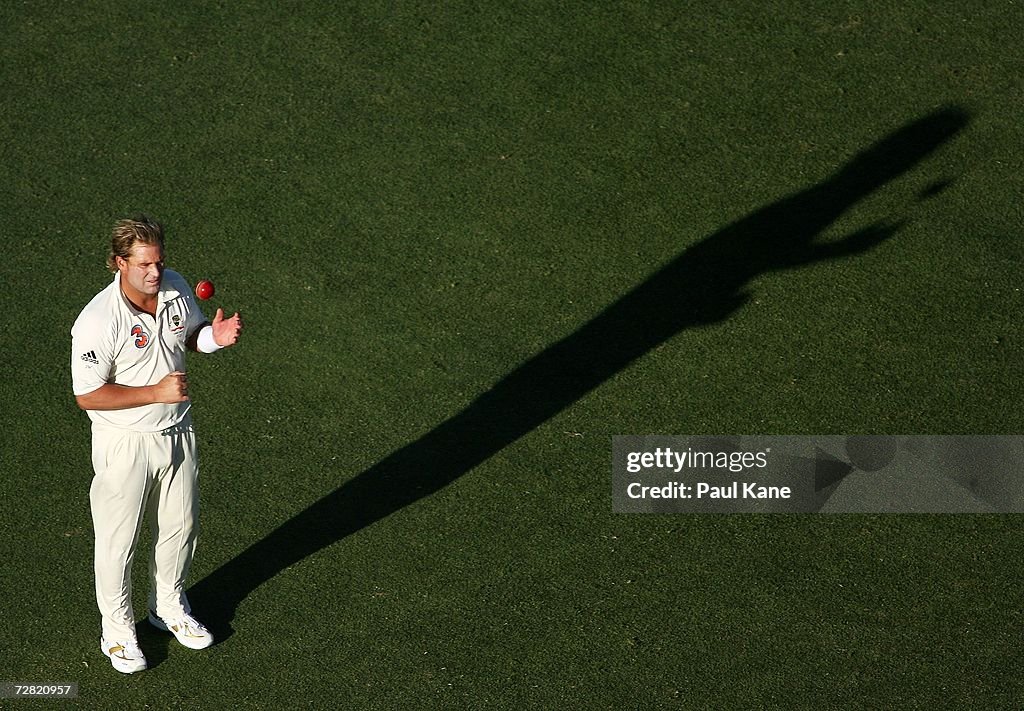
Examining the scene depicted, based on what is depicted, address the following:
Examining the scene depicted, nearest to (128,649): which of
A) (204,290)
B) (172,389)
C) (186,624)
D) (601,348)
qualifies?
(186,624)

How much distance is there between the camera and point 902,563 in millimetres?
7266

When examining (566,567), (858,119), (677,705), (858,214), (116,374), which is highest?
(858,119)

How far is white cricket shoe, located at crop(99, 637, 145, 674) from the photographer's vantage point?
6.60 meters

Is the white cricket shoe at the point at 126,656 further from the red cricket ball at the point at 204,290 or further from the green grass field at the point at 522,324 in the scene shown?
the red cricket ball at the point at 204,290

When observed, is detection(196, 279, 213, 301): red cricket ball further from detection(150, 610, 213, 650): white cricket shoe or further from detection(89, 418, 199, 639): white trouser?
Result: detection(150, 610, 213, 650): white cricket shoe

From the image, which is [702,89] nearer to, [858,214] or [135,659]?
[858,214]

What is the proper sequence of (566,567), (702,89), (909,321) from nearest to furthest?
(566,567) < (909,321) < (702,89)

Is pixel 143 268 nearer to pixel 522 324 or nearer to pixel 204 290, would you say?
pixel 204 290

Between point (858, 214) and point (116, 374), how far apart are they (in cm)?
535

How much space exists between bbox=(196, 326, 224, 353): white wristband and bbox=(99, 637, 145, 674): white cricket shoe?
152 centimetres

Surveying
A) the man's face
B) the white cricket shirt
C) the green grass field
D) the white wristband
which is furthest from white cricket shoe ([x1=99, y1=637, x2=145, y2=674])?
the man's face

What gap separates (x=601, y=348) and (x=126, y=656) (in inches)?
136

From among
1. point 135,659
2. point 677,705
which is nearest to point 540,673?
point 677,705

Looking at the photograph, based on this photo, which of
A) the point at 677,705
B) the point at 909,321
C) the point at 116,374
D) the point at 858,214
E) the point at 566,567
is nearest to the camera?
the point at 116,374
